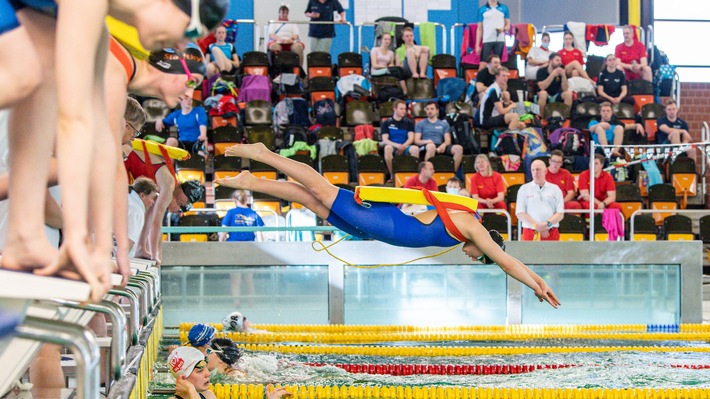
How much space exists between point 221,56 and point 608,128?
5.58 m

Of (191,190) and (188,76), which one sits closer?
(188,76)

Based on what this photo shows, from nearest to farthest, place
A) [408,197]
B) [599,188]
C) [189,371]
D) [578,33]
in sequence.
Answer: [189,371], [408,197], [599,188], [578,33]

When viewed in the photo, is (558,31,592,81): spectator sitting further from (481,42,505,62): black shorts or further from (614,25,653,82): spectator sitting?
(481,42,505,62): black shorts

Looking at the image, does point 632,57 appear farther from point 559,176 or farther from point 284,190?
point 284,190

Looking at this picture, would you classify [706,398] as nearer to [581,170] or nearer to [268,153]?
[268,153]

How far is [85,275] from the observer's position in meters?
1.39

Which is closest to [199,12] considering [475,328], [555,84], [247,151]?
[247,151]

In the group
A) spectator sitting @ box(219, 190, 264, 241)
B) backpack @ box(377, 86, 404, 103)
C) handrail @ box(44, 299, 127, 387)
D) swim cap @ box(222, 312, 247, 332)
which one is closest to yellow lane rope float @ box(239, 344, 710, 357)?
swim cap @ box(222, 312, 247, 332)

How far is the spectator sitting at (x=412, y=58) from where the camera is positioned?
43.0 ft

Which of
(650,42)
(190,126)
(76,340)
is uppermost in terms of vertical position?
(650,42)

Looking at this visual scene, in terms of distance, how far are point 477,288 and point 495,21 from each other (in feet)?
18.4

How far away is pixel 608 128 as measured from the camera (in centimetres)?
1215

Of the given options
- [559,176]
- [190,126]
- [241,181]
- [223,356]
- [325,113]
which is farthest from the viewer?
[325,113]

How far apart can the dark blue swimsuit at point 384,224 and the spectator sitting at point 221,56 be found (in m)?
6.88
